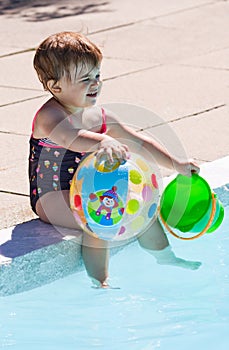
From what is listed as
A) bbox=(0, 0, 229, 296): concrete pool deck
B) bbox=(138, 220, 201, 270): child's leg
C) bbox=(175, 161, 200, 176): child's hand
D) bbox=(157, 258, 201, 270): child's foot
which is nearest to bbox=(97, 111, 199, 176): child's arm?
bbox=(175, 161, 200, 176): child's hand

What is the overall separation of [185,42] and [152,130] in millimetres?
2834

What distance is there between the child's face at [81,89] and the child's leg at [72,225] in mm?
486

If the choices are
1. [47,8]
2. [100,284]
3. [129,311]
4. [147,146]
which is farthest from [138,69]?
[129,311]

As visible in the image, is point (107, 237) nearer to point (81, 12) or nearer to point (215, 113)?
point (215, 113)

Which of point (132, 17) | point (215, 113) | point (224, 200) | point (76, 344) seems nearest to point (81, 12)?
point (132, 17)

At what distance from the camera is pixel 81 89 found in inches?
192

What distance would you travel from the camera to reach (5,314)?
15.1 feet

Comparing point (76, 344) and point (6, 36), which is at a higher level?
point (76, 344)

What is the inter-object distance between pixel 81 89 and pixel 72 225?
716mm

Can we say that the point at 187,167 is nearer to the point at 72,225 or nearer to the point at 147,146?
the point at 147,146

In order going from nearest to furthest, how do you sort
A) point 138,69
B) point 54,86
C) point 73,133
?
point 73,133, point 54,86, point 138,69

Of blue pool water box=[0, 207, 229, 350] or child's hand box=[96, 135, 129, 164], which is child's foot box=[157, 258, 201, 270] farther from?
child's hand box=[96, 135, 129, 164]

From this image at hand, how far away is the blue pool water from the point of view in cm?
436

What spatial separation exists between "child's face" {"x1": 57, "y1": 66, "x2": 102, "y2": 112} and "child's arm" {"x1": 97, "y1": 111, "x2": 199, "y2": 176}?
0.70ft
